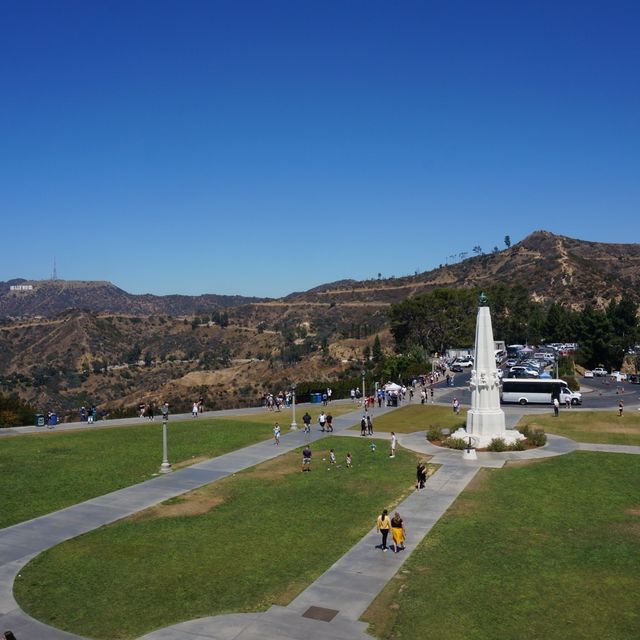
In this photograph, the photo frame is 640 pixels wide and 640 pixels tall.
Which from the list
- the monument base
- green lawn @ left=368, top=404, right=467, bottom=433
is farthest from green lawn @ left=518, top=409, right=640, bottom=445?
green lawn @ left=368, top=404, right=467, bottom=433

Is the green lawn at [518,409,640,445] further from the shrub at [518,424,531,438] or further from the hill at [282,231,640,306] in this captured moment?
the hill at [282,231,640,306]

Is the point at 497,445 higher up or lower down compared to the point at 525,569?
higher up

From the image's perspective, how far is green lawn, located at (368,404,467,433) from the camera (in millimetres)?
34000

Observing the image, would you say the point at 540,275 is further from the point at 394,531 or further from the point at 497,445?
the point at 394,531

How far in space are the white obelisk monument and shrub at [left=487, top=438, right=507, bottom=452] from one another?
2.18ft

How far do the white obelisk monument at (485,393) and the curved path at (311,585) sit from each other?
1.78 metres

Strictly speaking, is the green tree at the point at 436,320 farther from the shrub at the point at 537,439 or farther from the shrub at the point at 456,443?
the shrub at the point at 456,443

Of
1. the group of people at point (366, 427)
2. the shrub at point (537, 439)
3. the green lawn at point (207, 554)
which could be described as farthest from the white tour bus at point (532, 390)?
the green lawn at point (207, 554)

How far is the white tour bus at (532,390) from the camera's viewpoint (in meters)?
42.4

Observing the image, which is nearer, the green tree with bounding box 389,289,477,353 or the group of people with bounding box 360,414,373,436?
the group of people with bounding box 360,414,373,436

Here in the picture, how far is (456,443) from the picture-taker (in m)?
27.8

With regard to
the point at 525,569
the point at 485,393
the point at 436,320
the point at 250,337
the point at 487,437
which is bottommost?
the point at 525,569

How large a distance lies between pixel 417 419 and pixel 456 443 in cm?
915

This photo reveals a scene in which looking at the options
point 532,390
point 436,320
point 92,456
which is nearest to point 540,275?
point 436,320
